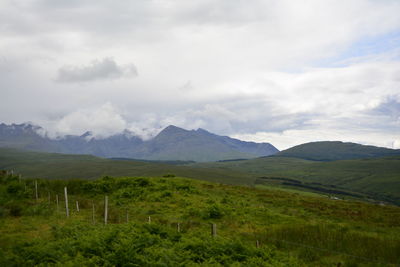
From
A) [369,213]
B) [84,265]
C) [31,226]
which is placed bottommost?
[369,213]

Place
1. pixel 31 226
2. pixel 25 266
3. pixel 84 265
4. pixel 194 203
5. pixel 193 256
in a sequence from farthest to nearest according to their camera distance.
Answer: pixel 194 203 < pixel 31 226 < pixel 193 256 < pixel 25 266 < pixel 84 265

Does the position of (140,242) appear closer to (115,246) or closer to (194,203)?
(115,246)

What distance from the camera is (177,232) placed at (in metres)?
15.2

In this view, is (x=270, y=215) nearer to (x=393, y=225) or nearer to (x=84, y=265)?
(x=393, y=225)

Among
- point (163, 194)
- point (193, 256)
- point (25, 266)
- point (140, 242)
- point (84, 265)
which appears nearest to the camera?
point (84, 265)

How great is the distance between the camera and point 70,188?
39.4 metres

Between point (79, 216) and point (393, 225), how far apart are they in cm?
2893

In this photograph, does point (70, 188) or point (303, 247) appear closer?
point (303, 247)

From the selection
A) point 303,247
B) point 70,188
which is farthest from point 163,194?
point 303,247

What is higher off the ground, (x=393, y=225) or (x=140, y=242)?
(x=140, y=242)

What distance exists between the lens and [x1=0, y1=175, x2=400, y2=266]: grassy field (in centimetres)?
1178

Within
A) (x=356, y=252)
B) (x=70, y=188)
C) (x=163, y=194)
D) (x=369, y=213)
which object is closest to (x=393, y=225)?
(x=369, y=213)

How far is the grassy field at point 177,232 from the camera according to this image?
11.8 meters

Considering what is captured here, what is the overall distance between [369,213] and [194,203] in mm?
20668
